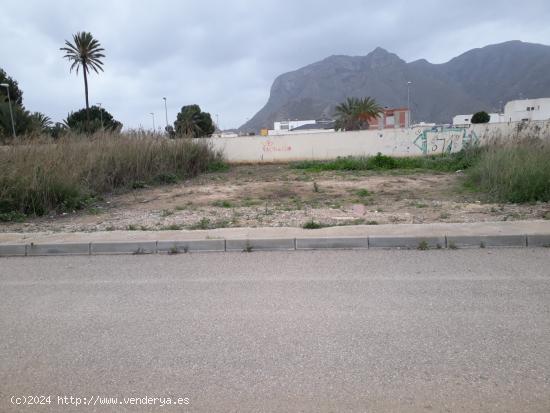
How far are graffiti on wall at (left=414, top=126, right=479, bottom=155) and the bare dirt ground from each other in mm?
11484

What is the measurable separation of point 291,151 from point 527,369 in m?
26.2

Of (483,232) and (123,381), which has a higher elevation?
(483,232)

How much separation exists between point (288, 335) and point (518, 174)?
29.1 feet

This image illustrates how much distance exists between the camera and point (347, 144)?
2831 cm

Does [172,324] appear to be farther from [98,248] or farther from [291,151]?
[291,151]

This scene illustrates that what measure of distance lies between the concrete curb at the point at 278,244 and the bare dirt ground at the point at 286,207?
1262 mm

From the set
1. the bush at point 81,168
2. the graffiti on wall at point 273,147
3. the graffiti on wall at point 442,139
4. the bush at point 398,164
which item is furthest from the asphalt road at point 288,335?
the graffiti on wall at point 273,147

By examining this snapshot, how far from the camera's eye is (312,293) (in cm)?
499

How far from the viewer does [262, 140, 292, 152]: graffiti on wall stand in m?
28.9

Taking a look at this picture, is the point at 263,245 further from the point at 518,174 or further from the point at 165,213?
the point at 518,174

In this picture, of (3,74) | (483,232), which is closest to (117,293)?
(483,232)

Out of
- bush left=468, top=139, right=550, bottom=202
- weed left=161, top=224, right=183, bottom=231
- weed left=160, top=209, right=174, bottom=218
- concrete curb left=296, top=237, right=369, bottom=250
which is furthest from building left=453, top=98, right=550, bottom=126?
weed left=161, top=224, right=183, bottom=231

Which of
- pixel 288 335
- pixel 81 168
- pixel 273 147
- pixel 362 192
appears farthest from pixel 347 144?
pixel 288 335

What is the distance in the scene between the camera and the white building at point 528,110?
6078 centimetres
